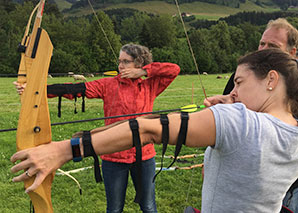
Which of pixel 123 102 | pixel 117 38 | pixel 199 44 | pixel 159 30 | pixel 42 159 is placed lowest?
pixel 199 44

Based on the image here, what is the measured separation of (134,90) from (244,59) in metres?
1.30

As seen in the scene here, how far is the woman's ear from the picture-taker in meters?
0.90

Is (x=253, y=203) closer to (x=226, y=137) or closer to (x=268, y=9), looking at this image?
(x=226, y=137)

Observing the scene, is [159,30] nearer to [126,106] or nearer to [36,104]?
[126,106]

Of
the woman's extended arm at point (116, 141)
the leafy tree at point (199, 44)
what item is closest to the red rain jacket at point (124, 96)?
the woman's extended arm at point (116, 141)

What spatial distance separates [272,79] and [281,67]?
52 millimetres

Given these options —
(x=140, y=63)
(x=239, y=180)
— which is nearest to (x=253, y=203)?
(x=239, y=180)

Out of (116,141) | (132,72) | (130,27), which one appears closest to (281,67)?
(116,141)

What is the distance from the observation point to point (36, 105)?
108cm

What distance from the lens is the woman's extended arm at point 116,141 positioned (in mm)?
797

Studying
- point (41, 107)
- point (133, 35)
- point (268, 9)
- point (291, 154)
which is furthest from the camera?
point (268, 9)

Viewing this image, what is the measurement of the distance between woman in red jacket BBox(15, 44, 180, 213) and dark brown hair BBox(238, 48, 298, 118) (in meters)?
1.32

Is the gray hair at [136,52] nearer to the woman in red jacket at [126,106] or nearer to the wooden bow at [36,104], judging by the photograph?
the woman in red jacket at [126,106]

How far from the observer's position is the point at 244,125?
799 mm
